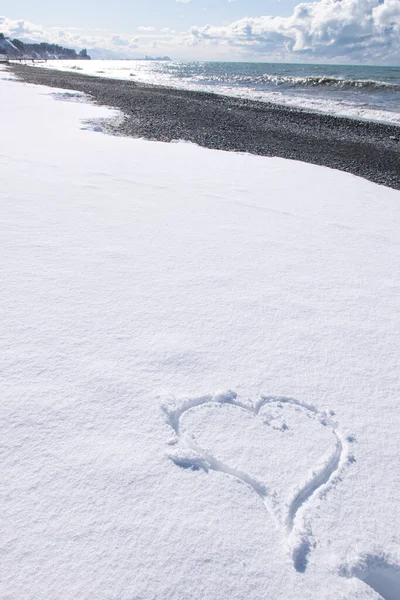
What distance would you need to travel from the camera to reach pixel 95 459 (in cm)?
139

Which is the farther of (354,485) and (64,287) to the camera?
(64,287)

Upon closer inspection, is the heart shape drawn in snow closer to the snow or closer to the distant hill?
the snow

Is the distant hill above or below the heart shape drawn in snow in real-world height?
above

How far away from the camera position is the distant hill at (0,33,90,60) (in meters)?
106

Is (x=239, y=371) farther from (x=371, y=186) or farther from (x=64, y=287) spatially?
(x=371, y=186)

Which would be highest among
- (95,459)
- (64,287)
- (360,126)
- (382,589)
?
(360,126)

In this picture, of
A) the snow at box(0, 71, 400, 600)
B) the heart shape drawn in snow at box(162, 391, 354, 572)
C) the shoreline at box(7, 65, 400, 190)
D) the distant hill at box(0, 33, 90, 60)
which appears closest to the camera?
the snow at box(0, 71, 400, 600)

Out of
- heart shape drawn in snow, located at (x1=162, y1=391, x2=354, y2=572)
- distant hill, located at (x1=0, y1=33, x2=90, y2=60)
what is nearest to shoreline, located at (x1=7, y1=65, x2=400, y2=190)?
heart shape drawn in snow, located at (x1=162, y1=391, x2=354, y2=572)

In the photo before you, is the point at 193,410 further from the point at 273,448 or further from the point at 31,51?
the point at 31,51

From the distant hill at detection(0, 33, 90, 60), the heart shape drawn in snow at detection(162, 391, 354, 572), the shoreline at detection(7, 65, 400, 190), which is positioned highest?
the distant hill at detection(0, 33, 90, 60)

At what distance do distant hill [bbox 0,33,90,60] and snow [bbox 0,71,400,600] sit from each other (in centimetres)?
11811

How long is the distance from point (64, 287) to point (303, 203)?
3.10 m

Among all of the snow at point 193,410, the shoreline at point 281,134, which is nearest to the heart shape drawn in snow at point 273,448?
the snow at point 193,410

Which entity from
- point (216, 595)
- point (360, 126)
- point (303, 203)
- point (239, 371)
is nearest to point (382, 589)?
point (216, 595)
